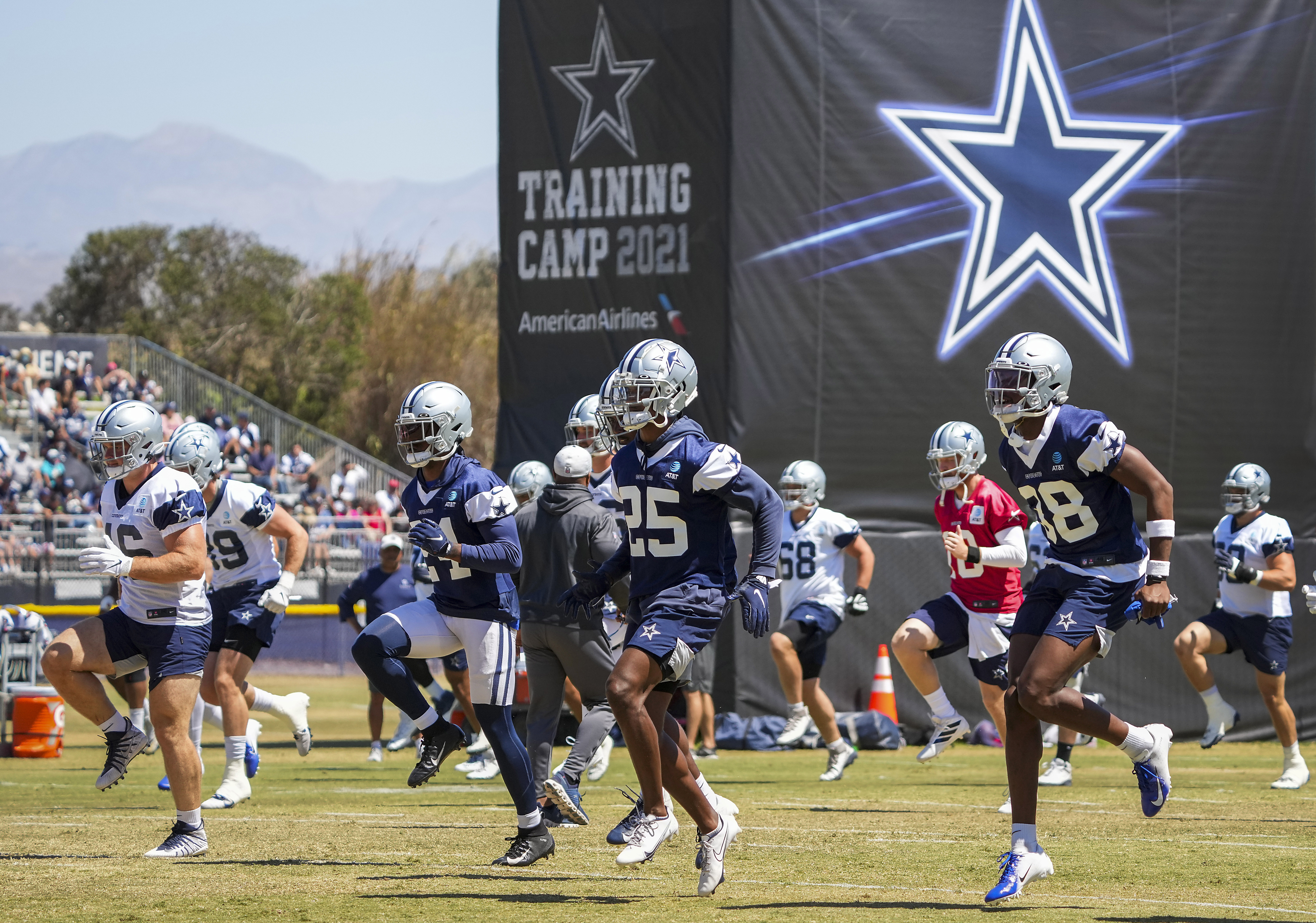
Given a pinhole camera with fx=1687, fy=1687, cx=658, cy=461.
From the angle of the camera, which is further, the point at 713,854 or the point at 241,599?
the point at 241,599

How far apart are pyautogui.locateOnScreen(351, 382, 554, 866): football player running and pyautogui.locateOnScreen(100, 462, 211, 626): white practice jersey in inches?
36.4

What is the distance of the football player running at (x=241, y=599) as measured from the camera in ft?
33.0

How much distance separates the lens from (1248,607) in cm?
1226

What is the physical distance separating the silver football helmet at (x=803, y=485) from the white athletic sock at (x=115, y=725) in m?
6.40

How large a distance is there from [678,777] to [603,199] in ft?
37.6

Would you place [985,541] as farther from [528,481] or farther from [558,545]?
[528,481]

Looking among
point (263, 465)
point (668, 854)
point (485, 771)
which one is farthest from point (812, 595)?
point (263, 465)

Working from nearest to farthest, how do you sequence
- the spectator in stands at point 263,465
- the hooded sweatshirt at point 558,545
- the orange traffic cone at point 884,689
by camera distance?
the hooded sweatshirt at point 558,545 < the orange traffic cone at point 884,689 < the spectator in stands at point 263,465

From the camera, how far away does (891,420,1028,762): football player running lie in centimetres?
1029

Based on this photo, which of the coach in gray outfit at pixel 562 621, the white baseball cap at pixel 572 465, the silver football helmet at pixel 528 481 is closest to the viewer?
the coach in gray outfit at pixel 562 621

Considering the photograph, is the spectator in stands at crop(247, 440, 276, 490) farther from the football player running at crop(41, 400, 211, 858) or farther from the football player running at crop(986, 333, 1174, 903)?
the football player running at crop(986, 333, 1174, 903)

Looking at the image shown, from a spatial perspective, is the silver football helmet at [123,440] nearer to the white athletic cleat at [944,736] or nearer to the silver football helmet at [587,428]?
the silver football helmet at [587,428]

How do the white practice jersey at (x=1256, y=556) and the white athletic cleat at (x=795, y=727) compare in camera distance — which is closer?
the white practice jersey at (x=1256, y=556)

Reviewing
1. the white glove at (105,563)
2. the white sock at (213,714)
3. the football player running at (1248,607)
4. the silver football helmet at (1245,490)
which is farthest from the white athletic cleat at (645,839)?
the silver football helmet at (1245,490)
